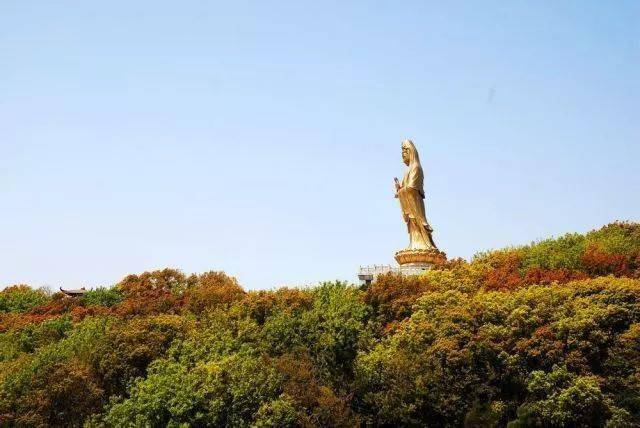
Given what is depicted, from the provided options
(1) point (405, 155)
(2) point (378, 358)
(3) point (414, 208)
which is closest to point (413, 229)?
(3) point (414, 208)

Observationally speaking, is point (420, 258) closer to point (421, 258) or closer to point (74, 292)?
point (421, 258)

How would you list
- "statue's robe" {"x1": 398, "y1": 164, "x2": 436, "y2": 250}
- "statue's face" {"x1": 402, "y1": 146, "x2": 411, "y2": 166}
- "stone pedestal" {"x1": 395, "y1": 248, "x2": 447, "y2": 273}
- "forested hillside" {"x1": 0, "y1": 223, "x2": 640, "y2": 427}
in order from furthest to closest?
1. "statue's face" {"x1": 402, "y1": 146, "x2": 411, "y2": 166}
2. "statue's robe" {"x1": 398, "y1": 164, "x2": 436, "y2": 250}
3. "stone pedestal" {"x1": 395, "y1": 248, "x2": 447, "y2": 273}
4. "forested hillside" {"x1": 0, "y1": 223, "x2": 640, "y2": 427}

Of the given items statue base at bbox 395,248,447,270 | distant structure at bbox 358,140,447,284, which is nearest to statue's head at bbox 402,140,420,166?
distant structure at bbox 358,140,447,284

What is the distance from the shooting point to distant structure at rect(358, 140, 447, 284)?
117 ft

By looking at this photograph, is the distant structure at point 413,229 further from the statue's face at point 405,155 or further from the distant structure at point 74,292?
the distant structure at point 74,292

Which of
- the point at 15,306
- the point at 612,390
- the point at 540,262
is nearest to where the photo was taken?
the point at 612,390

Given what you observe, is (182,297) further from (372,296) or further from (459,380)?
(459,380)

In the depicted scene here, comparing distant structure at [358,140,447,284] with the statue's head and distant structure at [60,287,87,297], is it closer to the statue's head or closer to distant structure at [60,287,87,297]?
the statue's head

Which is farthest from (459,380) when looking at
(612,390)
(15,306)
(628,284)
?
(15,306)

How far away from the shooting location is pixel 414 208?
36.8 metres

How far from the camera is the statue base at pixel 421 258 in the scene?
35.7 meters

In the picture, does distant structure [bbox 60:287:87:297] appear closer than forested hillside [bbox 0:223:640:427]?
No

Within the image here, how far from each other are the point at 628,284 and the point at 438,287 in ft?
23.0

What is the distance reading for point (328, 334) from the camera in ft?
88.9
